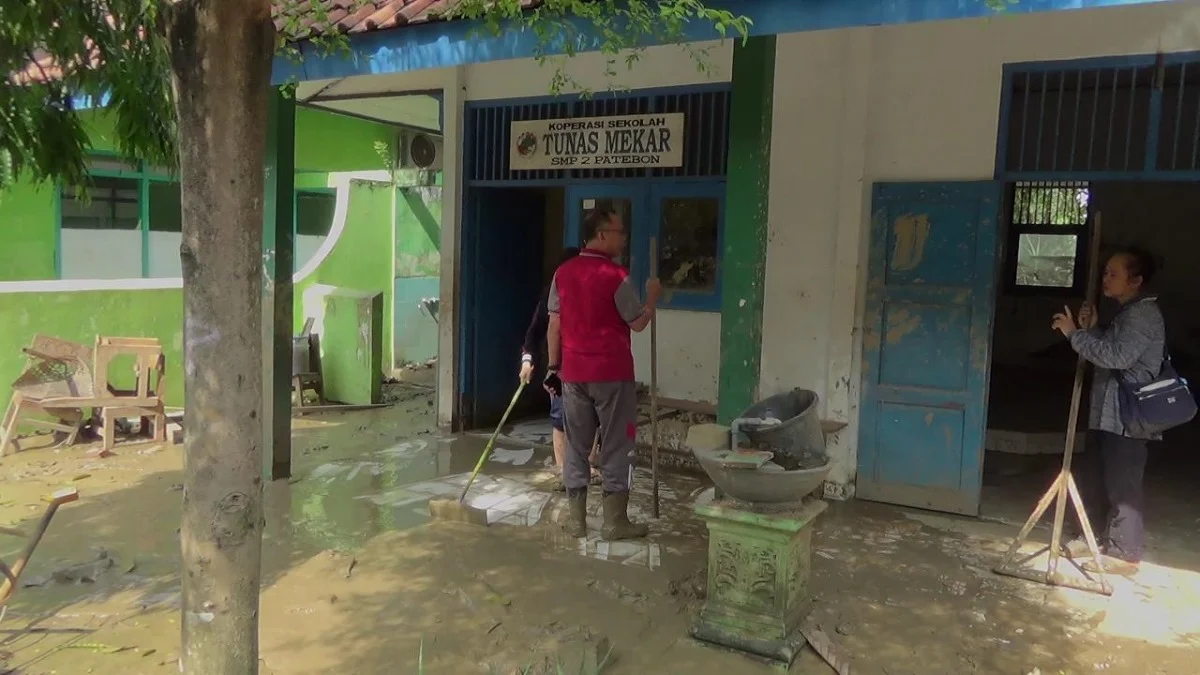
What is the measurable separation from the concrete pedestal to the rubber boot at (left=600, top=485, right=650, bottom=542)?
1238 millimetres

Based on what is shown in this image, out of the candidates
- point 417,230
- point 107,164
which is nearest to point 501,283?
point 417,230

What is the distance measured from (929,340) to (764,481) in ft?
8.72

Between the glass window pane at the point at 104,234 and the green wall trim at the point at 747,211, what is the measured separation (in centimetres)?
851

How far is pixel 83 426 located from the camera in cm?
731

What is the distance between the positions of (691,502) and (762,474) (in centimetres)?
248

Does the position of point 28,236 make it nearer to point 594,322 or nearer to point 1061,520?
point 594,322

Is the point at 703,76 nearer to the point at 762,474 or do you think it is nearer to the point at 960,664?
the point at 762,474

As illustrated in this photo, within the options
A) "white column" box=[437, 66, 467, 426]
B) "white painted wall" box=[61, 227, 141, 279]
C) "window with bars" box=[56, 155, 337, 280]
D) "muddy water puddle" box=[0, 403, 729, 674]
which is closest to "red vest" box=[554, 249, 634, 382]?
"muddy water puddle" box=[0, 403, 729, 674]

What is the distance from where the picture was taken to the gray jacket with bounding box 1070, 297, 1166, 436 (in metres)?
4.64

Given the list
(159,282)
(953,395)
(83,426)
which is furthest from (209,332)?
Result: (159,282)

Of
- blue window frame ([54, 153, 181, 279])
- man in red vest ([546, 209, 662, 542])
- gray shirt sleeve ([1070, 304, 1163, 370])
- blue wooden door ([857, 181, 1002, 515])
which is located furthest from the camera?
blue window frame ([54, 153, 181, 279])

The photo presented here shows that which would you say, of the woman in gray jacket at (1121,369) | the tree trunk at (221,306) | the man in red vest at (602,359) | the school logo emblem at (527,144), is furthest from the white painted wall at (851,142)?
the tree trunk at (221,306)

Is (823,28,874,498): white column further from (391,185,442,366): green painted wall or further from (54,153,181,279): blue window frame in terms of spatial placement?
(54,153,181,279): blue window frame

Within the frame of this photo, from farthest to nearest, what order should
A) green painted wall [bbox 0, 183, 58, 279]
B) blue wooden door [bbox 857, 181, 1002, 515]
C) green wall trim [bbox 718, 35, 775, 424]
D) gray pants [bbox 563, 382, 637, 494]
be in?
green painted wall [bbox 0, 183, 58, 279] < blue wooden door [bbox 857, 181, 1002, 515] < gray pants [bbox 563, 382, 637, 494] < green wall trim [bbox 718, 35, 775, 424]
